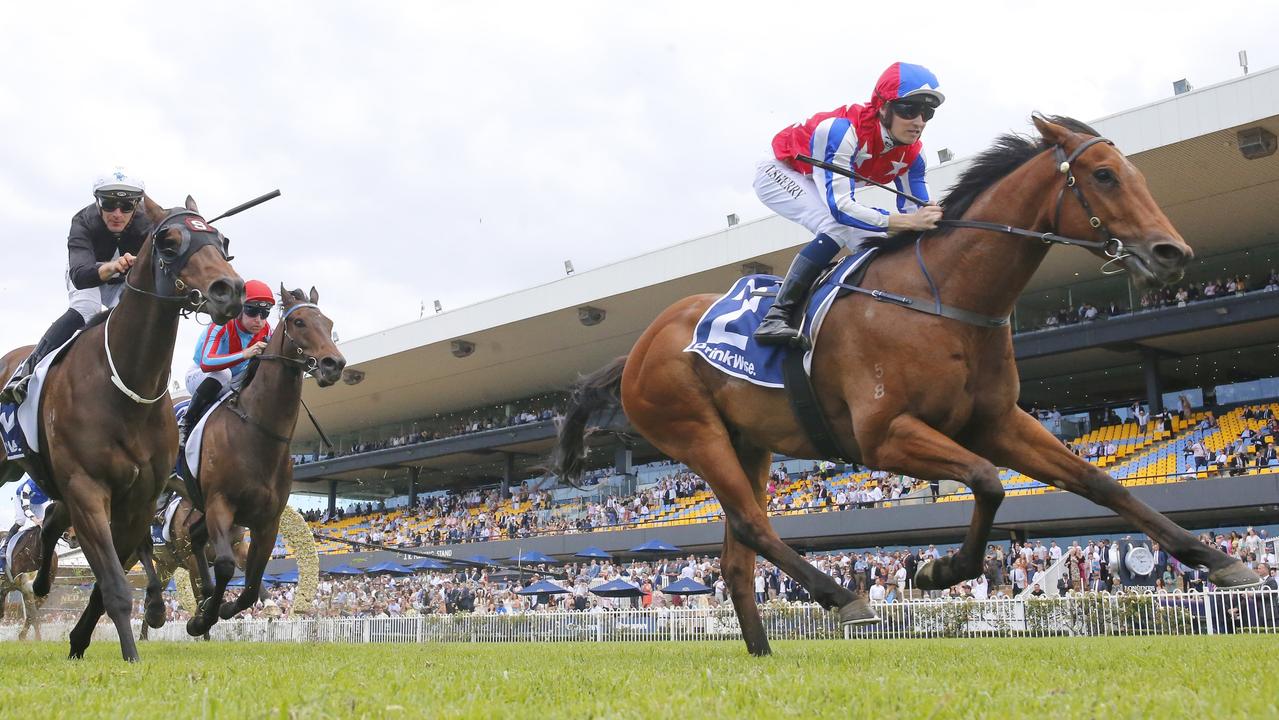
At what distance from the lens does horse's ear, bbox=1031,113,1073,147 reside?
18.1ft

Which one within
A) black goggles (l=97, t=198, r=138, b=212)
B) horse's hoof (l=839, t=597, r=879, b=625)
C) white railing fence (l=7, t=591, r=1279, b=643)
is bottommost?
white railing fence (l=7, t=591, r=1279, b=643)

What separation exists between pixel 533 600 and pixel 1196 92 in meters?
20.7

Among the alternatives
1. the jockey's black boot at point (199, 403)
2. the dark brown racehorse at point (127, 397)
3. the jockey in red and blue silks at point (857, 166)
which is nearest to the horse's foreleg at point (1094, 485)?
the jockey in red and blue silks at point (857, 166)

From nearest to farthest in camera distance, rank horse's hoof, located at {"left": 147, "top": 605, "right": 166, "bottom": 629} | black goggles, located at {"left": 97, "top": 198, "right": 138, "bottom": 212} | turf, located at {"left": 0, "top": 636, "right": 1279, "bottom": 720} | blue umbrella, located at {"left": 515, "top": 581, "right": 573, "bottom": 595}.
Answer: turf, located at {"left": 0, "top": 636, "right": 1279, "bottom": 720}
black goggles, located at {"left": 97, "top": 198, "right": 138, "bottom": 212}
horse's hoof, located at {"left": 147, "top": 605, "right": 166, "bottom": 629}
blue umbrella, located at {"left": 515, "top": 581, "right": 573, "bottom": 595}

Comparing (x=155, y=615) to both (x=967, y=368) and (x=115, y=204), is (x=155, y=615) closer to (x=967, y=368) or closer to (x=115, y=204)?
(x=115, y=204)

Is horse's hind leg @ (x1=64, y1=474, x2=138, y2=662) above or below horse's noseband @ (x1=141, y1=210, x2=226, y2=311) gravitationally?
below

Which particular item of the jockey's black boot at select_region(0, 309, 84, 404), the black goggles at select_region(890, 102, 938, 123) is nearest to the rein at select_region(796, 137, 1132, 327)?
the black goggles at select_region(890, 102, 938, 123)

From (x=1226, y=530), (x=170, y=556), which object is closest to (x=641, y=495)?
(x=1226, y=530)

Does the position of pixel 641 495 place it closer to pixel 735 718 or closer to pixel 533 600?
pixel 533 600

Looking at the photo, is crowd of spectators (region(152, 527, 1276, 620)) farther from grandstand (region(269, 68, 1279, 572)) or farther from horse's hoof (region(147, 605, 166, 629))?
horse's hoof (region(147, 605, 166, 629))

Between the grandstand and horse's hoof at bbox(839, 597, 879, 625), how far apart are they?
36.4 ft

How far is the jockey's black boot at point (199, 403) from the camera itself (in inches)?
389

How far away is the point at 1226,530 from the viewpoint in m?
26.4

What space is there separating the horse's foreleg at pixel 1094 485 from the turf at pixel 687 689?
399 millimetres
